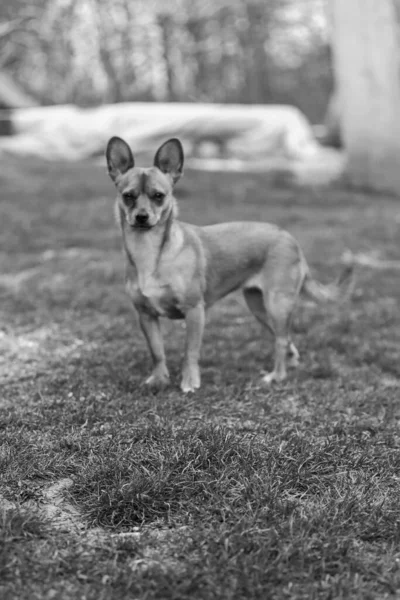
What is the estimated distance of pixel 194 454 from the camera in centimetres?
355

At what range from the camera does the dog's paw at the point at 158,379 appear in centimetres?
475

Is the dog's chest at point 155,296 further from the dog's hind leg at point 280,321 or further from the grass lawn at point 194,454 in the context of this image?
the dog's hind leg at point 280,321

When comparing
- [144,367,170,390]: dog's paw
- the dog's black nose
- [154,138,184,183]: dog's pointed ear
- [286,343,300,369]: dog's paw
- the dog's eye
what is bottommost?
[286,343,300,369]: dog's paw

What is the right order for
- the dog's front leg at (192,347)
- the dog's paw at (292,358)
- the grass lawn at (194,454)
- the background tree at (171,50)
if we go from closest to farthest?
the grass lawn at (194,454)
the dog's front leg at (192,347)
the dog's paw at (292,358)
the background tree at (171,50)

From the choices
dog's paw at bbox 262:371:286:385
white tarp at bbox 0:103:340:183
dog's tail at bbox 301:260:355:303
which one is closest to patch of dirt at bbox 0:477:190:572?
dog's paw at bbox 262:371:286:385

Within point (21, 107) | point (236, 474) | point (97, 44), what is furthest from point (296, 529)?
point (97, 44)

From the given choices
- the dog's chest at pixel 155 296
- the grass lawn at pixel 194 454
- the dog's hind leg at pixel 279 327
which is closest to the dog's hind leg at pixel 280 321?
the dog's hind leg at pixel 279 327

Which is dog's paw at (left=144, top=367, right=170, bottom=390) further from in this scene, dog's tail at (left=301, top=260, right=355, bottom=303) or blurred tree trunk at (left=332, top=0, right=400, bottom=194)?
blurred tree trunk at (left=332, top=0, right=400, bottom=194)

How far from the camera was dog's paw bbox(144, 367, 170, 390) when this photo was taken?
15.6ft

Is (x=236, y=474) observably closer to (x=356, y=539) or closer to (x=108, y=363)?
→ (x=356, y=539)

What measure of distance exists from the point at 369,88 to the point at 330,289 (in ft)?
28.5

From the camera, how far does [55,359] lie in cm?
536

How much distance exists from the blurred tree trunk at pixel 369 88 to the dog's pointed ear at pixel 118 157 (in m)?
9.49

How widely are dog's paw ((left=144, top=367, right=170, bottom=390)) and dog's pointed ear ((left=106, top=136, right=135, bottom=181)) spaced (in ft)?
4.30
